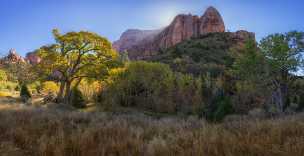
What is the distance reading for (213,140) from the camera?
3.61 m

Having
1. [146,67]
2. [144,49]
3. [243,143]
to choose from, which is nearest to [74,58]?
[146,67]

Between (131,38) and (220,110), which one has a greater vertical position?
(131,38)

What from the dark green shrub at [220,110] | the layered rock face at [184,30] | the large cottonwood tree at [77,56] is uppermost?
the layered rock face at [184,30]

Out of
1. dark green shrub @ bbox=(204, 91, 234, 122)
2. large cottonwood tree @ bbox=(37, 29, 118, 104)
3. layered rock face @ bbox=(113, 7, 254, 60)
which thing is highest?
layered rock face @ bbox=(113, 7, 254, 60)

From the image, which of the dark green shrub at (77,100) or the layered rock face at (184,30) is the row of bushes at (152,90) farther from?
the layered rock face at (184,30)

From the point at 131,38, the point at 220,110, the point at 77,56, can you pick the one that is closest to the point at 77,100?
the point at 77,56

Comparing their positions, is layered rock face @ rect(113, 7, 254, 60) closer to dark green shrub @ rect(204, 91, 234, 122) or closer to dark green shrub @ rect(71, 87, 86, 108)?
dark green shrub @ rect(71, 87, 86, 108)

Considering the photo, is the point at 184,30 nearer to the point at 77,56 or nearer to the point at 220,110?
the point at 77,56

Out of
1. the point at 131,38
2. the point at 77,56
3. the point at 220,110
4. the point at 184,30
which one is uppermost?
the point at 131,38

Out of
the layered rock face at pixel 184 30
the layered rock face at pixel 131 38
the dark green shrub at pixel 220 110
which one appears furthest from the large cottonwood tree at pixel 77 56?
the layered rock face at pixel 131 38

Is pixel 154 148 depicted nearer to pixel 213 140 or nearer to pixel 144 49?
pixel 213 140

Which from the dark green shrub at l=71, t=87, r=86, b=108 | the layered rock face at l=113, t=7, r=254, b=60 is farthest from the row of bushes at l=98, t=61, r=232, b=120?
the layered rock face at l=113, t=7, r=254, b=60

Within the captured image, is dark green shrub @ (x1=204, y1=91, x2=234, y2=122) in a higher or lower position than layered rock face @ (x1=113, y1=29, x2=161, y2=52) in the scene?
lower

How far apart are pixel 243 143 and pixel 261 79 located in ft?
69.5
